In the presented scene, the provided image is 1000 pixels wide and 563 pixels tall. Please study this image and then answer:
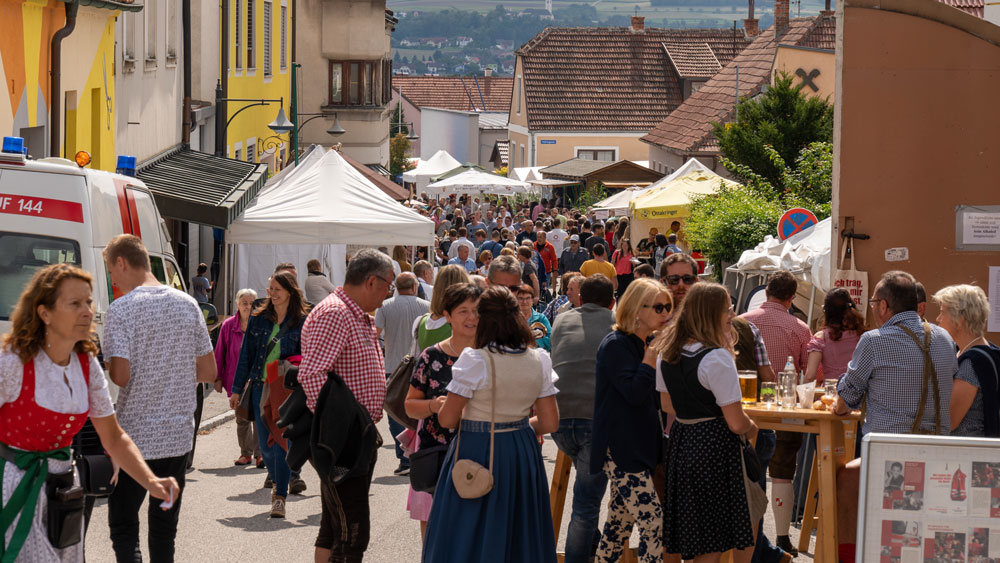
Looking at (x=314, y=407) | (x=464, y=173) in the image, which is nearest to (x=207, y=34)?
(x=464, y=173)

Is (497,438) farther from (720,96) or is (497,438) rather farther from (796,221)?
(720,96)

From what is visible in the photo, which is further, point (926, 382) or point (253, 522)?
point (253, 522)

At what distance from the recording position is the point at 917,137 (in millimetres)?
12375

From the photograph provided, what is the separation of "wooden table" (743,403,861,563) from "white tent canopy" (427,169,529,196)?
105 feet

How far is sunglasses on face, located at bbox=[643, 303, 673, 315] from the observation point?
739cm

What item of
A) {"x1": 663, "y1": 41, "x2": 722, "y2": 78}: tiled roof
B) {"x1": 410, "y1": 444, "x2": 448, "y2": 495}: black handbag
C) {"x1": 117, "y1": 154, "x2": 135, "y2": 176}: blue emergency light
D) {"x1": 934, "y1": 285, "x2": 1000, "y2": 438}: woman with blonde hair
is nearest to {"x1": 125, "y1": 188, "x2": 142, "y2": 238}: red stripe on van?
{"x1": 117, "y1": 154, "x2": 135, "y2": 176}: blue emergency light

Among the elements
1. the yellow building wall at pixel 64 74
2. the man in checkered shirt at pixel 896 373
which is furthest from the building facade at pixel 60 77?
the man in checkered shirt at pixel 896 373

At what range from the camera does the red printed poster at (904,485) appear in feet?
18.8

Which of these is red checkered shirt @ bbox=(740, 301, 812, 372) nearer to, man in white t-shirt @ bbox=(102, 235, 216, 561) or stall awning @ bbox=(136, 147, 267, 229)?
Result: man in white t-shirt @ bbox=(102, 235, 216, 561)

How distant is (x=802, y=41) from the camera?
4669 centimetres

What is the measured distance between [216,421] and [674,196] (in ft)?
52.9

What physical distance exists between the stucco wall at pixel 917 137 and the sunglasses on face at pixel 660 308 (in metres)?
5.33

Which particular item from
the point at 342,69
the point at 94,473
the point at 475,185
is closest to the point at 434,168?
the point at 342,69

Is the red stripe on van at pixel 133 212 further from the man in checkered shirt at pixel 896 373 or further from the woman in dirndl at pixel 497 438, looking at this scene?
the man in checkered shirt at pixel 896 373
